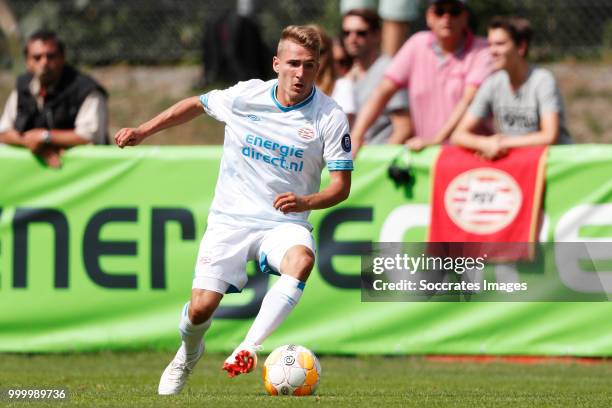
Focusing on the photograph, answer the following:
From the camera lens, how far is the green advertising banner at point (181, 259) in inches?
413

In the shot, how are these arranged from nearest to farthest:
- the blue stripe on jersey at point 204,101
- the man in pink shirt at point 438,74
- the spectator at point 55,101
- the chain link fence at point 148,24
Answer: the blue stripe on jersey at point 204,101
the man in pink shirt at point 438,74
the spectator at point 55,101
the chain link fence at point 148,24

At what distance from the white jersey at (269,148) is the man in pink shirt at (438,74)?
288 cm

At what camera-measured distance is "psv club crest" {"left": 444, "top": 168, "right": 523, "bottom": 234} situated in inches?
410

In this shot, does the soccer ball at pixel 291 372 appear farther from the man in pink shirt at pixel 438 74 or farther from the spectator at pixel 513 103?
the man in pink shirt at pixel 438 74

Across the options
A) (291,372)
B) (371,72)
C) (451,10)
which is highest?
(451,10)

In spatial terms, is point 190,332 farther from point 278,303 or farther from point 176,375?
point 278,303

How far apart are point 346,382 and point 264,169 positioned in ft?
6.17

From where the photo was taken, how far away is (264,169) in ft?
26.6

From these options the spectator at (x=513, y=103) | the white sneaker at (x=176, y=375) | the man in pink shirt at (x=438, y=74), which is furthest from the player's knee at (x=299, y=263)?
the man in pink shirt at (x=438, y=74)

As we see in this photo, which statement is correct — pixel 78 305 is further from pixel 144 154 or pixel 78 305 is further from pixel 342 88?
pixel 342 88

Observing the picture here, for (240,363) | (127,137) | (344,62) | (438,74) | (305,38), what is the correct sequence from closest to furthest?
(240,363), (305,38), (127,137), (438,74), (344,62)

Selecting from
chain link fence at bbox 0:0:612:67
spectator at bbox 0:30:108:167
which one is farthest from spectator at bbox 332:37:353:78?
chain link fence at bbox 0:0:612:67

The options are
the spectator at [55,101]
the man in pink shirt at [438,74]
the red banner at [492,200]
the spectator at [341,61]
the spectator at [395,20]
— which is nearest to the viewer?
the red banner at [492,200]

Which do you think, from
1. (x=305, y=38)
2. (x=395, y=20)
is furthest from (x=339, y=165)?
(x=395, y=20)
